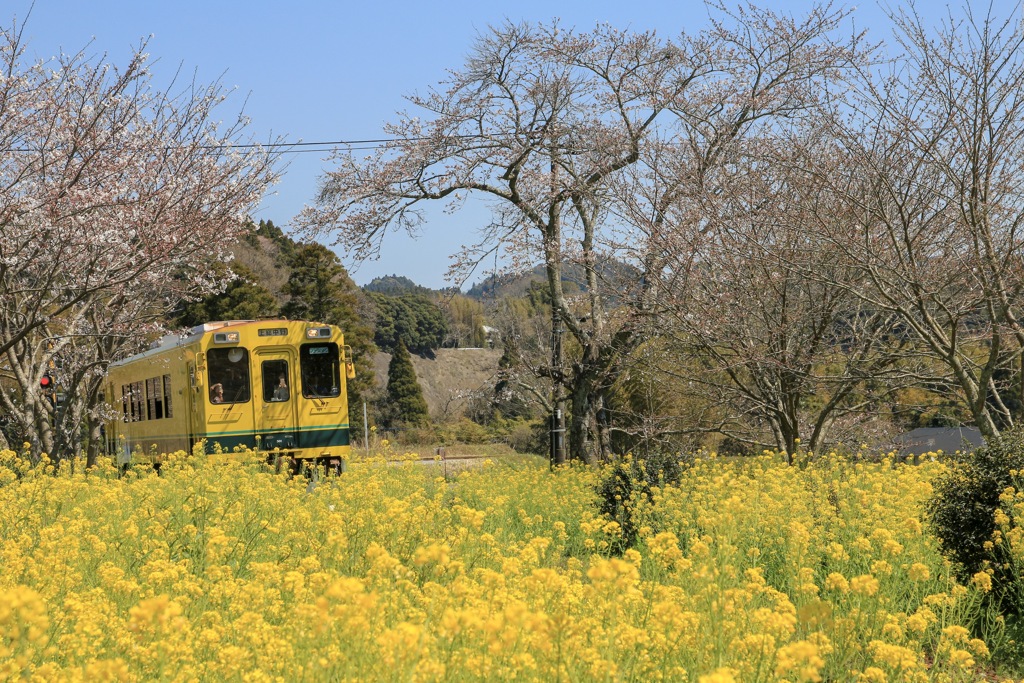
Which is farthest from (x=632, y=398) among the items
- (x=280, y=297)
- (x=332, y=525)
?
(x=280, y=297)

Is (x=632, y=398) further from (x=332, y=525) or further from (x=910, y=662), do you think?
(x=910, y=662)

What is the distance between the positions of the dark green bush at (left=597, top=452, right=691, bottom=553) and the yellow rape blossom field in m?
0.21

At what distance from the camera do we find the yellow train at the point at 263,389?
45.9 feet

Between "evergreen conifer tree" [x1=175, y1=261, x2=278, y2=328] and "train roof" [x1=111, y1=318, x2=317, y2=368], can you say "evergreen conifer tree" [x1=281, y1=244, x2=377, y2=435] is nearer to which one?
"evergreen conifer tree" [x1=175, y1=261, x2=278, y2=328]

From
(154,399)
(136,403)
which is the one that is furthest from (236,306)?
(154,399)

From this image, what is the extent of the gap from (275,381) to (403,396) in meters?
27.8

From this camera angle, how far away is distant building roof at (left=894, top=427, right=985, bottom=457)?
1357 centimetres

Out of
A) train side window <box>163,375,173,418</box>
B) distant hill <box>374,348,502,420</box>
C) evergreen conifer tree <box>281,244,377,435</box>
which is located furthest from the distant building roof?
distant hill <box>374,348,502,420</box>

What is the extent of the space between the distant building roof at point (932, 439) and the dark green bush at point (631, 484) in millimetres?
4461

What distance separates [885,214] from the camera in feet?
26.7

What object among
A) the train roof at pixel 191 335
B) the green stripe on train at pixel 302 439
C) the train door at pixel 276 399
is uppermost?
the train roof at pixel 191 335

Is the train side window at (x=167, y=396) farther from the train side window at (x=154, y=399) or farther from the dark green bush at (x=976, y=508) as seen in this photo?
the dark green bush at (x=976, y=508)

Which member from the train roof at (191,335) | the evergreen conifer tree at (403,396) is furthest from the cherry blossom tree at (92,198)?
the evergreen conifer tree at (403,396)

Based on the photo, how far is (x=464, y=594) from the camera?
371 centimetres
